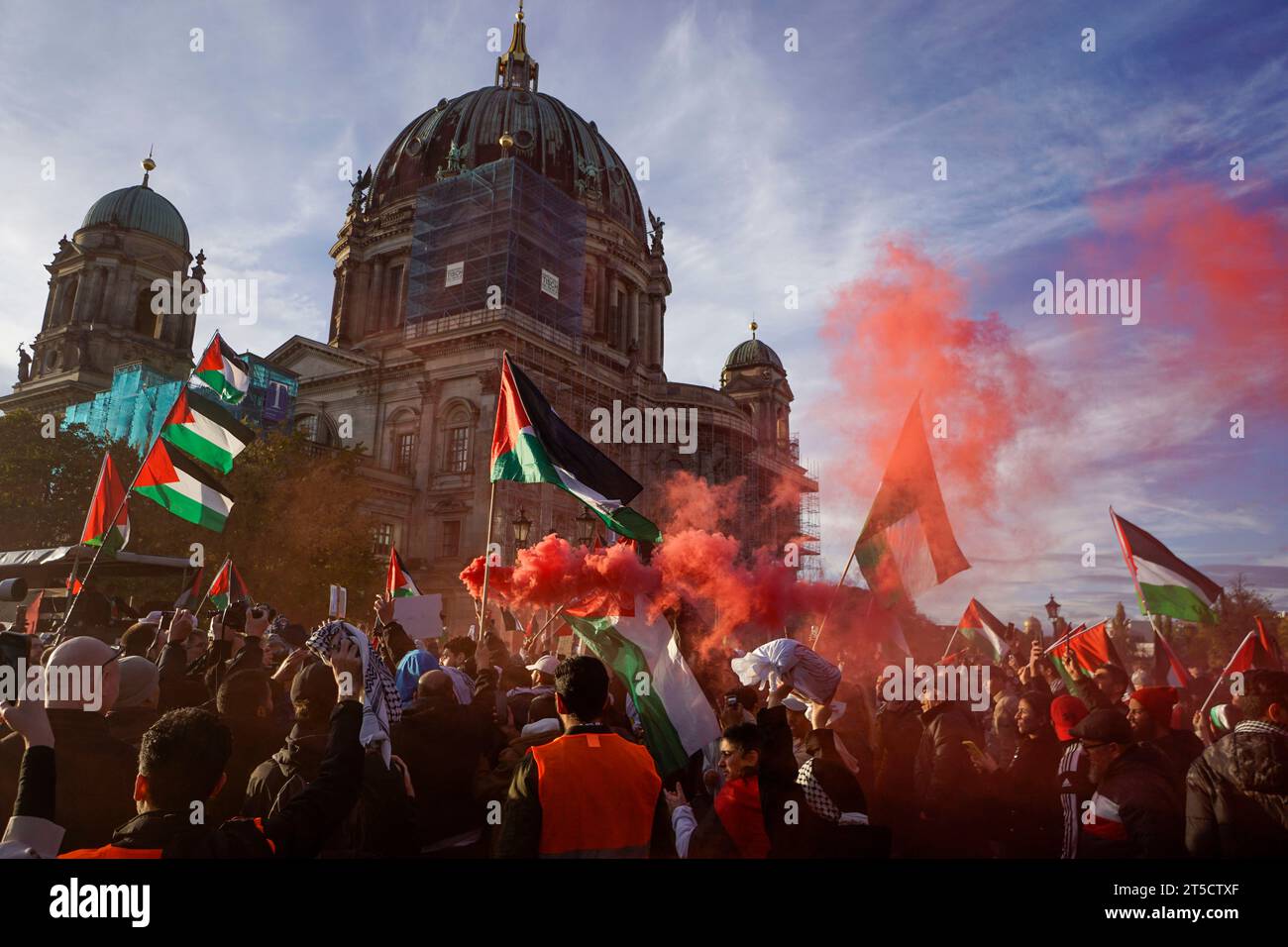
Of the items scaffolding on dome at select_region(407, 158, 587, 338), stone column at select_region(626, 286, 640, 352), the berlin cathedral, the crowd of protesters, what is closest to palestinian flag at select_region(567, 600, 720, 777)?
the crowd of protesters

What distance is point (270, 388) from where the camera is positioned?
143 ft

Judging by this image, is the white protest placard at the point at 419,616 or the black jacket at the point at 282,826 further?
the white protest placard at the point at 419,616

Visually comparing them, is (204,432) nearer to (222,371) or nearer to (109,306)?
(222,371)

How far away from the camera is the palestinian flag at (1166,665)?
9.54m

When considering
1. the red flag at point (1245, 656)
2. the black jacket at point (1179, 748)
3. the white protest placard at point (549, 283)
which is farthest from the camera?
the white protest placard at point (549, 283)

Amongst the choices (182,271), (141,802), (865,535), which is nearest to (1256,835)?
(865,535)

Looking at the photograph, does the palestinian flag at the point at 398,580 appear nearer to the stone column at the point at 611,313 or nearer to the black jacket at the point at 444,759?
the black jacket at the point at 444,759

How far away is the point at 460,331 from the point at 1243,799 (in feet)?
132

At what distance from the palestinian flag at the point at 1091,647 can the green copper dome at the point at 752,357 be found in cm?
6013

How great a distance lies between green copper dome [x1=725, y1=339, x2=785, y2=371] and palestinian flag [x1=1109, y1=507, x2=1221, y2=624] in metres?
60.1

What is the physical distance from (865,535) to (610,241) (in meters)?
52.7

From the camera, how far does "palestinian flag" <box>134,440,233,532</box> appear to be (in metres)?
10.7

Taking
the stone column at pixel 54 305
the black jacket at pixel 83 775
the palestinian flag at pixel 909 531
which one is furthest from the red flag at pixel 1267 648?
the stone column at pixel 54 305
